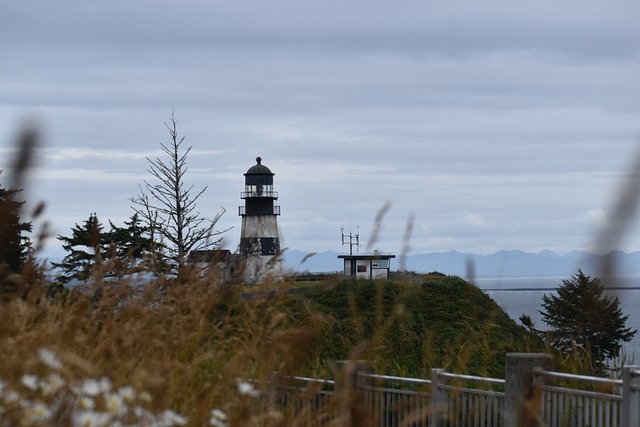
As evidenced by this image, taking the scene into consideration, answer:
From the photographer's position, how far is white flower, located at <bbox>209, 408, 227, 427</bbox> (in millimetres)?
3394

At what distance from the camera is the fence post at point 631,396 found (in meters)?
6.46

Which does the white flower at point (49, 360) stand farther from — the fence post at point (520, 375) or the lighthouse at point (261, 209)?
the lighthouse at point (261, 209)

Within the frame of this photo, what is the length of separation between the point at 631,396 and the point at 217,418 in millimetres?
3765

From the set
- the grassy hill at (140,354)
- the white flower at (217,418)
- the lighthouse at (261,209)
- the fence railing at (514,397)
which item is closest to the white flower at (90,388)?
the grassy hill at (140,354)

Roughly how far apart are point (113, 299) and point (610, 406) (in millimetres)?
4114

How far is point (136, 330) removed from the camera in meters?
4.29

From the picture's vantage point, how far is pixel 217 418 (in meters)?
3.83

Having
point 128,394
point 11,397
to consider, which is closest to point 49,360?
point 11,397

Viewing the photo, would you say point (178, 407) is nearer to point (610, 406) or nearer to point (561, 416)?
point (561, 416)

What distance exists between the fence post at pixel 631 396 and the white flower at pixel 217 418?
362 cm

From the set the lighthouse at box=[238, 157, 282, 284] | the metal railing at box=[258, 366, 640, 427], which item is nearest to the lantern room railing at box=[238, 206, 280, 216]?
the lighthouse at box=[238, 157, 282, 284]

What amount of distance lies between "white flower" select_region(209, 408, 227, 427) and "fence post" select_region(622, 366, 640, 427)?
3615 mm

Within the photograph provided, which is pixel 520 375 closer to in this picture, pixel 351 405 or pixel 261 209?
pixel 351 405

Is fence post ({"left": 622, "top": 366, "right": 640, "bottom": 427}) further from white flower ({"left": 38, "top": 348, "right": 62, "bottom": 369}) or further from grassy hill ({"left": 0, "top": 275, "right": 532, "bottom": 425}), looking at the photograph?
white flower ({"left": 38, "top": 348, "right": 62, "bottom": 369})
